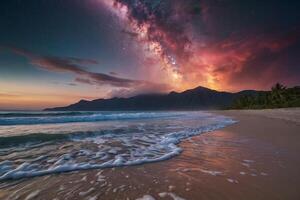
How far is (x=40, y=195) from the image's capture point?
2.59 m

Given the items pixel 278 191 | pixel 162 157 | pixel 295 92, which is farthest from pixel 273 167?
pixel 295 92

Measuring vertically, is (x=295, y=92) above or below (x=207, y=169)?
above

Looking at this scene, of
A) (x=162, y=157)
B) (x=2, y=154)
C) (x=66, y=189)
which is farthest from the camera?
(x=2, y=154)

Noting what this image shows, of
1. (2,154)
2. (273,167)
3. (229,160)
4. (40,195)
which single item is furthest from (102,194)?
(2,154)

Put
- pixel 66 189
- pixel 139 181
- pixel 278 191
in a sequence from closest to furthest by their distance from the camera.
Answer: pixel 278 191, pixel 66 189, pixel 139 181

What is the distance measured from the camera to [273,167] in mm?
3561

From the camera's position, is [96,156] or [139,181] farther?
[96,156]

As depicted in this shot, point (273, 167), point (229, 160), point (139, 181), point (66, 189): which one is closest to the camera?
point (66, 189)

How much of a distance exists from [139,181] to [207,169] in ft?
4.44

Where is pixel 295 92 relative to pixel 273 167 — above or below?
above

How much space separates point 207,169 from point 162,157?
1178 mm

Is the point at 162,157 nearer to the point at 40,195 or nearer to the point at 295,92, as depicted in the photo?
the point at 40,195

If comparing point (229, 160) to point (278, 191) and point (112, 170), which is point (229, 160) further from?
point (112, 170)

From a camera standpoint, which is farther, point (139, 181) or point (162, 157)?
point (162, 157)
